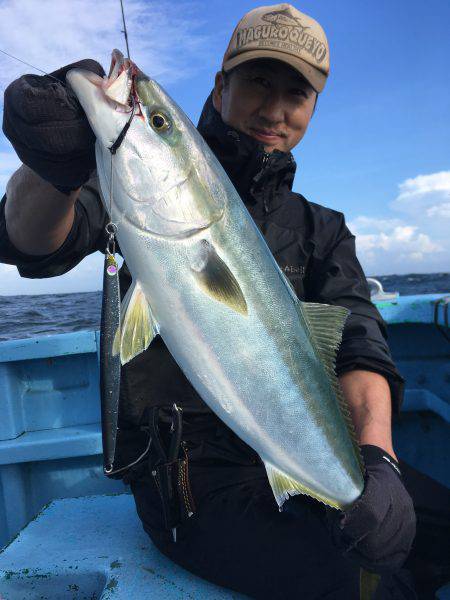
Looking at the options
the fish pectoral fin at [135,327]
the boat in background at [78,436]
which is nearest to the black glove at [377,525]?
the boat in background at [78,436]

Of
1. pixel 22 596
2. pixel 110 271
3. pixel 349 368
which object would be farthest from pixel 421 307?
pixel 22 596

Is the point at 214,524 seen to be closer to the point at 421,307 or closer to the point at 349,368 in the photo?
the point at 349,368

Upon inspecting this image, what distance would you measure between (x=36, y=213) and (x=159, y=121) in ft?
2.93

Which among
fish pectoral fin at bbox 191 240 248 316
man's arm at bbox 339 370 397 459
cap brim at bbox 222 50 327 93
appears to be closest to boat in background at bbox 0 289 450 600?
man's arm at bbox 339 370 397 459

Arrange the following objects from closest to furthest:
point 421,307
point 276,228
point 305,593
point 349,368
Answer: point 305,593, point 349,368, point 276,228, point 421,307

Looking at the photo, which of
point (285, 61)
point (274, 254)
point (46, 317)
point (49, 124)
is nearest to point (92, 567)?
point (274, 254)

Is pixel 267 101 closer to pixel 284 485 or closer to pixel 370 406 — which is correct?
pixel 370 406

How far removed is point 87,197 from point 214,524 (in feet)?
6.40

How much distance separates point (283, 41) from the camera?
300 cm

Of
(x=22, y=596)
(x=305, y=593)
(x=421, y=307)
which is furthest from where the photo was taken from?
(x=421, y=307)

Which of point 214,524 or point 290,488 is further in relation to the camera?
point 214,524

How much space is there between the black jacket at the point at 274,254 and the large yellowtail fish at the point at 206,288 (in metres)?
0.84

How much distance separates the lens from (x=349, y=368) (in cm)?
288

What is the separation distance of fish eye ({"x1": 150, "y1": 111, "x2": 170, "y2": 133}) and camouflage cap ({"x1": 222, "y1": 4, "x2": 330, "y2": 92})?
4.21ft
